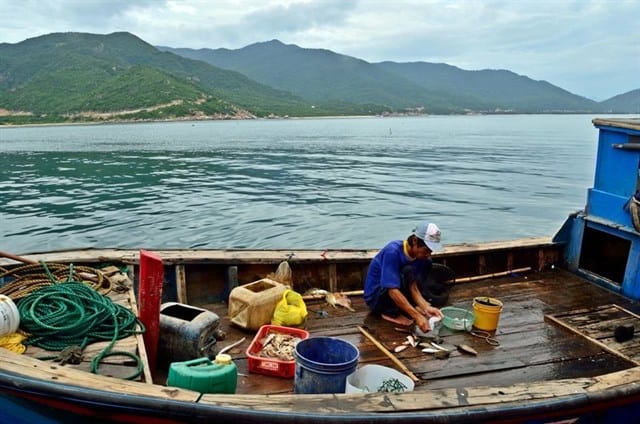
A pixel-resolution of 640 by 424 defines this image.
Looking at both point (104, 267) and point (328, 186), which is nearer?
→ point (104, 267)

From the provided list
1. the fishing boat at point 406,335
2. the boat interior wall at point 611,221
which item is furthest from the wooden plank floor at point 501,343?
the boat interior wall at point 611,221

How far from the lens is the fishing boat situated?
2.92 m

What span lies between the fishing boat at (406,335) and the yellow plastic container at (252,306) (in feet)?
0.40

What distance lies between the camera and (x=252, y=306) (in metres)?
5.28

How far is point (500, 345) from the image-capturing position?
5242mm

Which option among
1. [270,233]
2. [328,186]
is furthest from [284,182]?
[270,233]

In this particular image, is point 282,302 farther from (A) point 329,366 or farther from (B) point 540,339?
(B) point 540,339

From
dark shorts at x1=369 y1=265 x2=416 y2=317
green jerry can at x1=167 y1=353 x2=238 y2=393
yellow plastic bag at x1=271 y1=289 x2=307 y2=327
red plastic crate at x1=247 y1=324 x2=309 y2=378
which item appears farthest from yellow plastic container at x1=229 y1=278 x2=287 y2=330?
green jerry can at x1=167 y1=353 x2=238 y2=393

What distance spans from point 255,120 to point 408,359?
145837 mm

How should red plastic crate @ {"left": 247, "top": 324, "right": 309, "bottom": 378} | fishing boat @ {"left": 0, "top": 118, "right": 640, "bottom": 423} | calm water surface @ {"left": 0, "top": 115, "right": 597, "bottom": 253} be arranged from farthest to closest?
1. calm water surface @ {"left": 0, "top": 115, "right": 597, "bottom": 253}
2. red plastic crate @ {"left": 247, "top": 324, "right": 309, "bottom": 378}
3. fishing boat @ {"left": 0, "top": 118, "right": 640, "bottom": 423}

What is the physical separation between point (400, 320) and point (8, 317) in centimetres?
387

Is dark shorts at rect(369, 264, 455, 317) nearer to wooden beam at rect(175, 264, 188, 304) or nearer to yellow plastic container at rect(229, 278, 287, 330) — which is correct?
yellow plastic container at rect(229, 278, 287, 330)

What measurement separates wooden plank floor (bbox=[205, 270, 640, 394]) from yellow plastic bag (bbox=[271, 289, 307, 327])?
0.20m

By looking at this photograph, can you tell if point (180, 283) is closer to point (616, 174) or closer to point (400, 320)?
point (400, 320)
